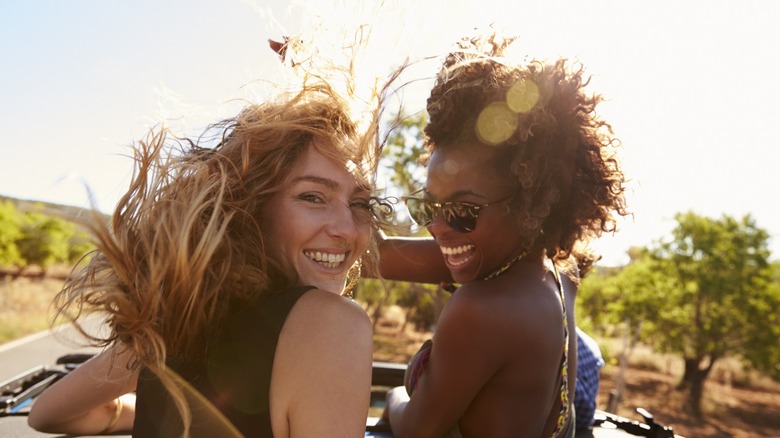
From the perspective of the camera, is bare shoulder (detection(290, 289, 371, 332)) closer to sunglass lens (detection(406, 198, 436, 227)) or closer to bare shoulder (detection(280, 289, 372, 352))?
bare shoulder (detection(280, 289, 372, 352))

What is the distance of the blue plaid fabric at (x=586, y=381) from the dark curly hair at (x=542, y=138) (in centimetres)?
78

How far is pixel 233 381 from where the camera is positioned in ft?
4.09

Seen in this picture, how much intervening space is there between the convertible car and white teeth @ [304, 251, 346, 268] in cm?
77

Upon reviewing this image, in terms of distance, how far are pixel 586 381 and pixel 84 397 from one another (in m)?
2.13

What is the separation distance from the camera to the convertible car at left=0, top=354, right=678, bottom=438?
7.32 feet

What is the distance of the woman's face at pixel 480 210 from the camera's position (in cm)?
188

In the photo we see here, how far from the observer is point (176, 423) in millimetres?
1341

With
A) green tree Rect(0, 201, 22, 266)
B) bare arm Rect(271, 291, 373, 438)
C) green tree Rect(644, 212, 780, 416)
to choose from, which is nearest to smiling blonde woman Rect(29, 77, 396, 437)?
bare arm Rect(271, 291, 373, 438)

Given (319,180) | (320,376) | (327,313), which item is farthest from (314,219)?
(320,376)

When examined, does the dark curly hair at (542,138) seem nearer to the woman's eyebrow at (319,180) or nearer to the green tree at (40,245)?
the woman's eyebrow at (319,180)

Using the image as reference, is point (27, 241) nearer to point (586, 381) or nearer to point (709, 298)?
point (709, 298)

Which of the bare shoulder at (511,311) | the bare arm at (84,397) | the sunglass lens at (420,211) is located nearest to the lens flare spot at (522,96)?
the sunglass lens at (420,211)

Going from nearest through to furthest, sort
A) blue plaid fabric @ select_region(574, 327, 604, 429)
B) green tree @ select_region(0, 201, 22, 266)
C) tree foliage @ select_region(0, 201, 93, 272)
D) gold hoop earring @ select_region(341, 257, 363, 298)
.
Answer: gold hoop earring @ select_region(341, 257, 363, 298)
blue plaid fabric @ select_region(574, 327, 604, 429)
green tree @ select_region(0, 201, 22, 266)
tree foliage @ select_region(0, 201, 93, 272)

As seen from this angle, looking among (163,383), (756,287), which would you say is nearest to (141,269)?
(163,383)
